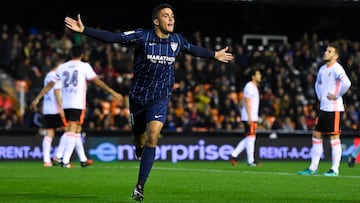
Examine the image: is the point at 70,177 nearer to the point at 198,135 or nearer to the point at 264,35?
the point at 198,135

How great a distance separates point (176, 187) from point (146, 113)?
1932mm

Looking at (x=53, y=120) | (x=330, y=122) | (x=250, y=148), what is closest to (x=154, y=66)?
(x=330, y=122)

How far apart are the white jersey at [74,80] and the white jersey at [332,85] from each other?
489 cm

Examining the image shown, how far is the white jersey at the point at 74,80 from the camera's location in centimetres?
1870

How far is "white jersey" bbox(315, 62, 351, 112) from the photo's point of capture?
16125 millimetres

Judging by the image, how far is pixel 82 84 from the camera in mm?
18844

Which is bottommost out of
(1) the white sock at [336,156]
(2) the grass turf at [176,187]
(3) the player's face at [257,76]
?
(2) the grass turf at [176,187]

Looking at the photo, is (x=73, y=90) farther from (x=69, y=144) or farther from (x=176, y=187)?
(x=176, y=187)

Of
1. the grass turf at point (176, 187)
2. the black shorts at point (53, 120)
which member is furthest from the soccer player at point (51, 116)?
the grass turf at point (176, 187)

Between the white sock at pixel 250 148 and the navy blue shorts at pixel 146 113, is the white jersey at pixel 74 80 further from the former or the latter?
the navy blue shorts at pixel 146 113

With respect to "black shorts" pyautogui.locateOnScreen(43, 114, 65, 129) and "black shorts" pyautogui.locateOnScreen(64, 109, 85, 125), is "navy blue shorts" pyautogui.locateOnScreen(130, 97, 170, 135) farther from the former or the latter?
"black shorts" pyautogui.locateOnScreen(43, 114, 65, 129)

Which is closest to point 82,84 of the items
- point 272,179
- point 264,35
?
point 272,179

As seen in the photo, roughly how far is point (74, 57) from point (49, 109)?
7.29ft

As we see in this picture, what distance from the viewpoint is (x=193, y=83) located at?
30.1m
